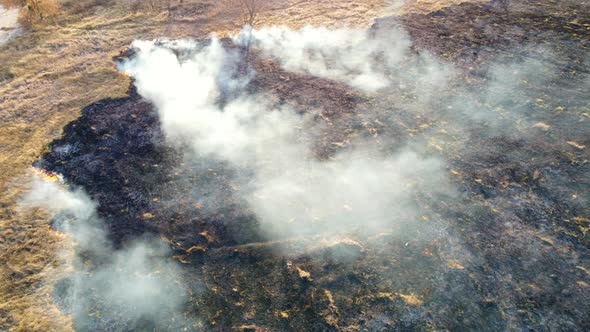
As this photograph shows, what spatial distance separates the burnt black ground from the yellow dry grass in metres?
0.77

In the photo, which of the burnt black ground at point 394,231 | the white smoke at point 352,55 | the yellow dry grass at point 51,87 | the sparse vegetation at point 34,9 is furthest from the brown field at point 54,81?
the white smoke at point 352,55

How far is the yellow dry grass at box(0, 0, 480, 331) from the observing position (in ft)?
20.0

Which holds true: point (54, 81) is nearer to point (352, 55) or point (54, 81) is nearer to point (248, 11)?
point (248, 11)

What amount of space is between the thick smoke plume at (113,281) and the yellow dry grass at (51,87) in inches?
10.1

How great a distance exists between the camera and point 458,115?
29.2 ft

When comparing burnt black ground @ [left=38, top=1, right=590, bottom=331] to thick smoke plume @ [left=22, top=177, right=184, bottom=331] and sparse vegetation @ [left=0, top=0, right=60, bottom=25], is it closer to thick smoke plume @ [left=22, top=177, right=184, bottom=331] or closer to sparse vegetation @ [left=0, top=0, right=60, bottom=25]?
thick smoke plume @ [left=22, top=177, right=184, bottom=331]

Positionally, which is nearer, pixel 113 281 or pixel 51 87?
pixel 113 281

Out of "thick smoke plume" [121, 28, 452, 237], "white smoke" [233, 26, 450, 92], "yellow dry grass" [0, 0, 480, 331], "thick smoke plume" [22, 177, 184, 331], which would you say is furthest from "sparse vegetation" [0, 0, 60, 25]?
"thick smoke plume" [22, 177, 184, 331]

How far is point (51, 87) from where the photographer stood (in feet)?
34.1

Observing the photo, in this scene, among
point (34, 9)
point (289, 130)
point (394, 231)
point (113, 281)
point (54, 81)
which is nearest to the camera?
point (113, 281)

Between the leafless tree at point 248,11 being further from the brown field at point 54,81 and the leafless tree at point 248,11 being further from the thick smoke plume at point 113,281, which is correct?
the thick smoke plume at point 113,281

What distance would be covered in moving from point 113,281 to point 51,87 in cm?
714

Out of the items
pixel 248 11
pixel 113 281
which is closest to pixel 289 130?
pixel 113 281

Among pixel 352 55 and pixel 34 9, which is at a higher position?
pixel 34 9
